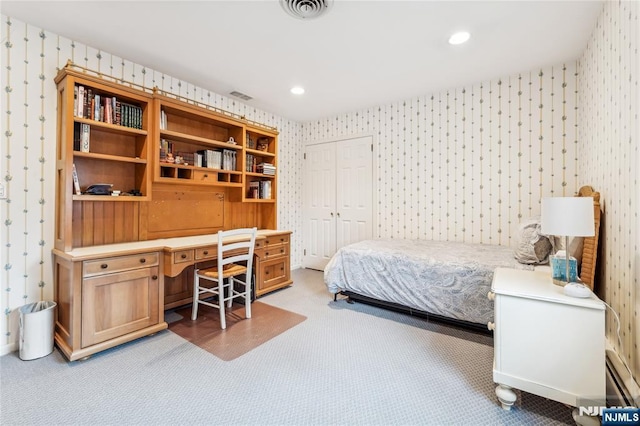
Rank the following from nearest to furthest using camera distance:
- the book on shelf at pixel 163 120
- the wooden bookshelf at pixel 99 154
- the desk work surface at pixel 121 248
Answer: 1. the desk work surface at pixel 121 248
2. the wooden bookshelf at pixel 99 154
3. the book on shelf at pixel 163 120

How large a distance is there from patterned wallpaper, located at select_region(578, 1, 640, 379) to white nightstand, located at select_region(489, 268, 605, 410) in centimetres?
21

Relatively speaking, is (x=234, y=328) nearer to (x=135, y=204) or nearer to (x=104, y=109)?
(x=135, y=204)

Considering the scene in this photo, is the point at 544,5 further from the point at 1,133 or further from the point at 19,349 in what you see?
the point at 19,349

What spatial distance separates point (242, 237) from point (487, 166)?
294cm

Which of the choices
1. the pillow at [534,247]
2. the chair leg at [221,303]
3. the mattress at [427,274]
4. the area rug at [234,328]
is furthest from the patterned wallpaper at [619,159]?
the chair leg at [221,303]

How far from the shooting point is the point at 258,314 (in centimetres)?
290

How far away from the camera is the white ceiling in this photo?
6.68 feet

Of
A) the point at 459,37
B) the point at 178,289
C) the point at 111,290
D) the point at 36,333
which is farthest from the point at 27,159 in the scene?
the point at 459,37

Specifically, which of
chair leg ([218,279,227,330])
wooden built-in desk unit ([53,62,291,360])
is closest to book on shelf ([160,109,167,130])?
wooden built-in desk unit ([53,62,291,360])

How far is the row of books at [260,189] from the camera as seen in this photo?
379 cm

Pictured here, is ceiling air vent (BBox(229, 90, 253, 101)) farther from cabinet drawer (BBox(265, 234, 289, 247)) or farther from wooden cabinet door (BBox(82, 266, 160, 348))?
wooden cabinet door (BBox(82, 266, 160, 348))

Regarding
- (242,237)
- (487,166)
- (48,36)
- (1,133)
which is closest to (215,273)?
(242,237)

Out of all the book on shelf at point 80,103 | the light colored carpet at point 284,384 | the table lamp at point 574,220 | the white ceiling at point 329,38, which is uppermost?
the white ceiling at point 329,38

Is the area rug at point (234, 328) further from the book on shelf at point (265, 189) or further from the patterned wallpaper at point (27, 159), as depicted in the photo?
the book on shelf at point (265, 189)
